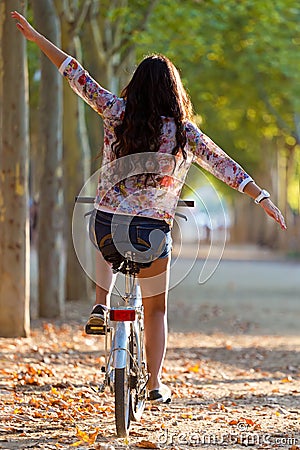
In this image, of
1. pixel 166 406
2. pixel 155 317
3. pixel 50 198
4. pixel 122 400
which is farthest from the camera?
pixel 50 198

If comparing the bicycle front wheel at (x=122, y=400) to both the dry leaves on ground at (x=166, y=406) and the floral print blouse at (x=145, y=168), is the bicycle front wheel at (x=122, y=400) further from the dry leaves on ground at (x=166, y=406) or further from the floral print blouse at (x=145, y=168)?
the floral print blouse at (x=145, y=168)

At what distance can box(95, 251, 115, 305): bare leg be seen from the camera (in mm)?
6875

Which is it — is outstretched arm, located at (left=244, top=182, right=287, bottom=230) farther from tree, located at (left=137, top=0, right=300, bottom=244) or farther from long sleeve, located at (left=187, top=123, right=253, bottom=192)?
tree, located at (left=137, top=0, right=300, bottom=244)

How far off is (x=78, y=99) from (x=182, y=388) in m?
8.81

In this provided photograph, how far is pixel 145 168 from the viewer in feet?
22.0

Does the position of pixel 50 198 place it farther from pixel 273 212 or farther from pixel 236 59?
pixel 236 59

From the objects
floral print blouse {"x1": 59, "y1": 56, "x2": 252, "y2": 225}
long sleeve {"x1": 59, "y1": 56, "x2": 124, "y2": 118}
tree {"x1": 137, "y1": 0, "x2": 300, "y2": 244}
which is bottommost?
floral print blouse {"x1": 59, "y1": 56, "x2": 252, "y2": 225}

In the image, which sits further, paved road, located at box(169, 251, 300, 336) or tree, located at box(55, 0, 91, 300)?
tree, located at box(55, 0, 91, 300)

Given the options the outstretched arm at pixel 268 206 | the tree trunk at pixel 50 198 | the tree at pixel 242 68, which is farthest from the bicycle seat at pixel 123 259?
the tree at pixel 242 68

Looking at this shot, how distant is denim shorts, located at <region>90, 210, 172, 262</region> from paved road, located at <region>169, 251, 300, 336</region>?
0.35m

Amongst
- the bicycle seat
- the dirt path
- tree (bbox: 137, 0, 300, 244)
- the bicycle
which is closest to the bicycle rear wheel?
the bicycle

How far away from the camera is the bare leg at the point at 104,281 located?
22.6 ft

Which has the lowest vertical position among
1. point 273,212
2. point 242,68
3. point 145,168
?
point 273,212

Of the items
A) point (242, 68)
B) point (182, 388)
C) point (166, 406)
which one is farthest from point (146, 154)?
point (242, 68)
